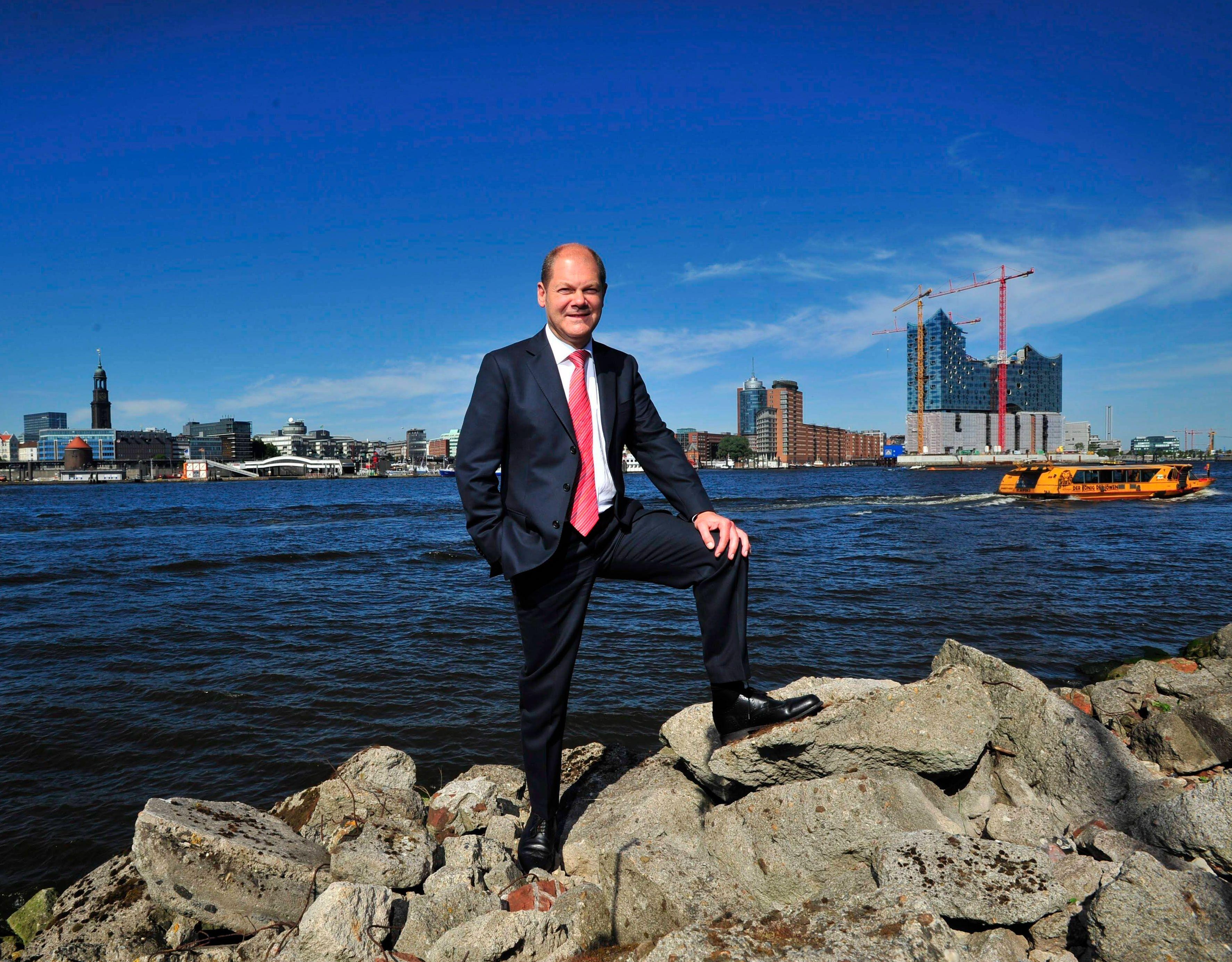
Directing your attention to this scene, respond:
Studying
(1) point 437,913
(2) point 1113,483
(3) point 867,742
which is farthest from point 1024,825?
(2) point 1113,483

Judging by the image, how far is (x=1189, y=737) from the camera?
4438 millimetres

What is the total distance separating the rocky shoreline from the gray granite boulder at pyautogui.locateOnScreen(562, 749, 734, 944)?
0.04ft

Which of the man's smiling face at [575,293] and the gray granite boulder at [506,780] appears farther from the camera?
the gray granite boulder at [506,780]

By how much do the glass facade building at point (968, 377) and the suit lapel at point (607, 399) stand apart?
604 ft

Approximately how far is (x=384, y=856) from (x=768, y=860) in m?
1.79

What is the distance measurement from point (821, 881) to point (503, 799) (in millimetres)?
2306

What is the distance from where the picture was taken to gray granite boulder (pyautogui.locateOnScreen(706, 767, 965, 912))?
9.76 feet

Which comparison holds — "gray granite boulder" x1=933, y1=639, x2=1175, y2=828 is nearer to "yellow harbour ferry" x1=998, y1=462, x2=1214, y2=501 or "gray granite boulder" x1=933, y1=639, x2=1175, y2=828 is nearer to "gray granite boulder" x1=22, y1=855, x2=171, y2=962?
"gray granite boulder" x1=22, y1=855, x2=171, y2=962

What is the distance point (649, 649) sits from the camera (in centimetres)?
1005

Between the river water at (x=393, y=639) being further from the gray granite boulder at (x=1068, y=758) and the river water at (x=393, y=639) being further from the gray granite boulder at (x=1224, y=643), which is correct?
the gray granite boulder at (x=1068, y=758)

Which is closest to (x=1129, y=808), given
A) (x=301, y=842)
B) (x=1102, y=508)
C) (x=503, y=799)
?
(x=503, y=799)

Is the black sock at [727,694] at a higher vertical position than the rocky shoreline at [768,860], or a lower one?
higher

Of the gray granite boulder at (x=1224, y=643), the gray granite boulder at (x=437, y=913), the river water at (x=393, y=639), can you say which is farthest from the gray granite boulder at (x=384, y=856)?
the gray granite boulder at (x=1224, y=643)

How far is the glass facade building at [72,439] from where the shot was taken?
543 ft
